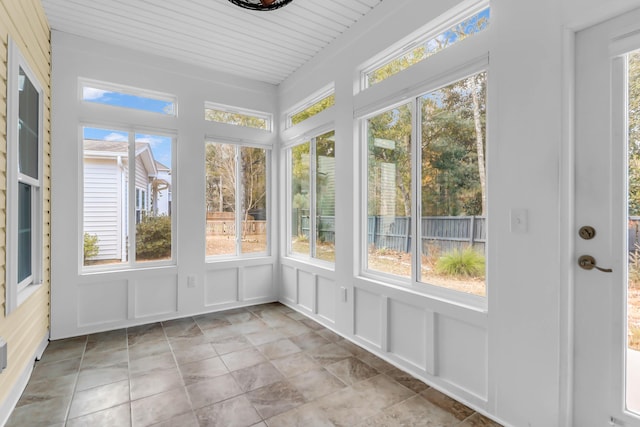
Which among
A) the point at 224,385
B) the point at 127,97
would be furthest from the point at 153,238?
the point at 224,385

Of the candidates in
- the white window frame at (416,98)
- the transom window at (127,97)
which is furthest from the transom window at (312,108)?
the transom window at (127,97)

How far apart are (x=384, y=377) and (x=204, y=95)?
12.1 feet

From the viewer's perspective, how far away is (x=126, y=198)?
374cm

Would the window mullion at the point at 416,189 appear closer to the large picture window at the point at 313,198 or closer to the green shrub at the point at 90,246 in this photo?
the large picture window at the point at 313,198

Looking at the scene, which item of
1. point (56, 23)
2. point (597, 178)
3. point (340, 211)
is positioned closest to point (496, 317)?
point (597, 178)

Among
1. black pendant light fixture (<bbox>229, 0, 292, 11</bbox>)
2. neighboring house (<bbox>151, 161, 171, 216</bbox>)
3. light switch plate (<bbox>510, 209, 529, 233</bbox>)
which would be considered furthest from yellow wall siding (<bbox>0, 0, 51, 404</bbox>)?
light switch plate (<bbox>510, 209, 529, 233</bbox>)

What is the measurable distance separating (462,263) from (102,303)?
11.9ft

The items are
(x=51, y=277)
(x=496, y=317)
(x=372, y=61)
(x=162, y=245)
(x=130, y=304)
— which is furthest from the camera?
(x=162, y=245)

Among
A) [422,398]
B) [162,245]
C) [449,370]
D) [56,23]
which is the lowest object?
[422,398]

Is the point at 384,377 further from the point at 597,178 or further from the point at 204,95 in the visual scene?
the point at 204,95

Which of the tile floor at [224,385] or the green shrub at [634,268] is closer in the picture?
the green shrub at [634,268]

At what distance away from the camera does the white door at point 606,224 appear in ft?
5.27

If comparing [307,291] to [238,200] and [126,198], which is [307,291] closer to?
[238,200]

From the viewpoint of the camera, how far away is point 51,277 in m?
3.32
